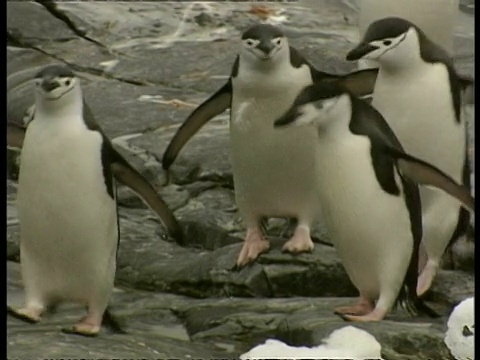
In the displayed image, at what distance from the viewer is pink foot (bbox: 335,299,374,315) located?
212 centimetres

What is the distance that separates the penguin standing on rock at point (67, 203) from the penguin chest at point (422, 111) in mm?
456

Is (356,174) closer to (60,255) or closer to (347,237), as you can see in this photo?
(347,237)

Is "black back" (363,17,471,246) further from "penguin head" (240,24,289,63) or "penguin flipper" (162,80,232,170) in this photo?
"penguin flipper" (162,80,232,170)

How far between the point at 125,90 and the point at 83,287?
48.6 inches

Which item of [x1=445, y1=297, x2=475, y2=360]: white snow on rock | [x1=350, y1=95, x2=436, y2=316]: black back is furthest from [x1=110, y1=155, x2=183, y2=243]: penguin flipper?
[x1=445, y1=297, x2=475, y2=360]: white snow on rock

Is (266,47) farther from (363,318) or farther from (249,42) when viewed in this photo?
(363,318)

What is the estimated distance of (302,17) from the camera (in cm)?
373

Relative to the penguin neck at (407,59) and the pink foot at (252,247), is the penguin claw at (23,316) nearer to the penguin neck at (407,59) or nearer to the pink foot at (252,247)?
the pink foot at (252,247)

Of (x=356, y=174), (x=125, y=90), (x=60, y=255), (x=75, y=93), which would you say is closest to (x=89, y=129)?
(x=75, y=93)

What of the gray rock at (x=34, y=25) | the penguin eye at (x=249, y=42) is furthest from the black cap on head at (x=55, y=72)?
the gray rock at (x=34, y=25)

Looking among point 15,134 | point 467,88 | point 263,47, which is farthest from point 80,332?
point 467,88

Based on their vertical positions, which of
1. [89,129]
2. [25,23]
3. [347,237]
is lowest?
[25,23]

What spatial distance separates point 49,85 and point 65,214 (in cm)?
21

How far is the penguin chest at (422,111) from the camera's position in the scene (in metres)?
2.20
